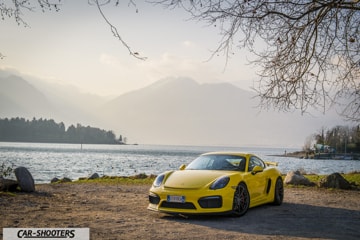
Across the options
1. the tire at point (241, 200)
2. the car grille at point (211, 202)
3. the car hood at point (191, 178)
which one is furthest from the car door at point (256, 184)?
the car grille at point (211, 202)

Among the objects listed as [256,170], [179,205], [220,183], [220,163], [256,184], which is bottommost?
[179,205]

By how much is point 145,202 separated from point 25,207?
Answer: 3.41 metres

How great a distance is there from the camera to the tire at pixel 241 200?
903 cm

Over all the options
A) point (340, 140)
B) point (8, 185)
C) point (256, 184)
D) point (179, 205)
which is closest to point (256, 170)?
point (256, 184)

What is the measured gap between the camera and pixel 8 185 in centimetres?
1294

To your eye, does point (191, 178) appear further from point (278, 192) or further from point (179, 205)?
point (278, 192)

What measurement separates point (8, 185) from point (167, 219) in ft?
22.2

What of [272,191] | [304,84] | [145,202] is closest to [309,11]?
[304,84]

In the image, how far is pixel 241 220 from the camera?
8.74 metres

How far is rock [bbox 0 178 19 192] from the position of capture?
41.9 feet

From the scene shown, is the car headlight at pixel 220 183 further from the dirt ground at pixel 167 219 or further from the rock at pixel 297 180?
the rock at pixel 297 180

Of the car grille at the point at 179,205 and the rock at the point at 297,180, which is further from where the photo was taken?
the rock at the point at 297,180

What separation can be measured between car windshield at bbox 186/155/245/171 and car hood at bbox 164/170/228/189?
449mm

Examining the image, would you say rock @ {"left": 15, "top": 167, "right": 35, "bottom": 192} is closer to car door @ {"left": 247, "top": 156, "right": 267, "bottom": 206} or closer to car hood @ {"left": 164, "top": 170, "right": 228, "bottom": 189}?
car hood @ {"left": 164, "top": 170, "right": 228, "bottom": 189}
